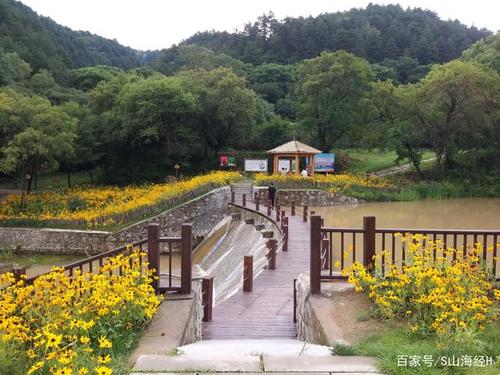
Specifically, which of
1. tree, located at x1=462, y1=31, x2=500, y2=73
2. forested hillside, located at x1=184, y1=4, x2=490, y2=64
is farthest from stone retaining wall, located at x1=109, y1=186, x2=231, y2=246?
forested hillside, located at x1=184, y1=4, x2=490, y2=64

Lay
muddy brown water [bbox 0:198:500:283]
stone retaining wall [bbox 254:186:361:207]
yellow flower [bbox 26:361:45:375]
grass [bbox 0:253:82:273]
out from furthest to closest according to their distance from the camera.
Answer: stone retaining wall [bbox 254:186:361:207]
grass [bbox 0:253:82:273]
muddy brown water [bbox 0:198:500:283]
yellow flower [bbox 26:361:45:375]

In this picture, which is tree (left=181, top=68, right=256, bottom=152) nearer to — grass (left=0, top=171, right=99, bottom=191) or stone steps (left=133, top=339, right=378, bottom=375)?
grass (left=0, top=171, right=99, bottom=191)

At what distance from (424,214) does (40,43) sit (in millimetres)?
52027

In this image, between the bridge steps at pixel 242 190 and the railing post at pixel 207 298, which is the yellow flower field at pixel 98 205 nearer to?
the bridge steps at pixel 242 190

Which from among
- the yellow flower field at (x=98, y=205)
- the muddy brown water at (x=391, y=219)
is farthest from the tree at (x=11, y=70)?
the muddy brown water at (x=391, y=219)

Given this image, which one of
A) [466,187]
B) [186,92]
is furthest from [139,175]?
[466,187]

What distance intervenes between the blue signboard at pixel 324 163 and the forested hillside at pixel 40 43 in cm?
3545

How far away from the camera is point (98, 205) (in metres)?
23.6

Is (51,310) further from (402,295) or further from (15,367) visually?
(402,295)

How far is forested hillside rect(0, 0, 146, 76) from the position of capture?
5447cm

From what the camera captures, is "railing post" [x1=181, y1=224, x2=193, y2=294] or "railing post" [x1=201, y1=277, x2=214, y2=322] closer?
"railing post" [x1=181, y1=224, x2=193, y2=294]

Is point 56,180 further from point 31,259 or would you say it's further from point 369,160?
point 369,160

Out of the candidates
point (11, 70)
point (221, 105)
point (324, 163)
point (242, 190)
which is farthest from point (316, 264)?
point (11, 70)

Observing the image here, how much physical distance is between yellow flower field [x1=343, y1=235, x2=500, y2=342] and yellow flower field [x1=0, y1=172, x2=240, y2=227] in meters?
15.7
